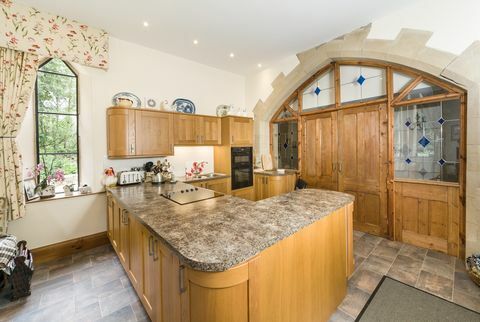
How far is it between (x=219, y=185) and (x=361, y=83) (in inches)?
117

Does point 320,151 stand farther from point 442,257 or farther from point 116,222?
point 116,222

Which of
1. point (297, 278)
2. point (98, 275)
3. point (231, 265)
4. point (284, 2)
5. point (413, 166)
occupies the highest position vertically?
point (284, 2)

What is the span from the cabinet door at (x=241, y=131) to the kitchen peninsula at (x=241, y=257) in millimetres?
2280

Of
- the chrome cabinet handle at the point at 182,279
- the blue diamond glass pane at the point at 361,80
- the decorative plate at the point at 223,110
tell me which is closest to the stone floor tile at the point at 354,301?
the chrome cabinet handle at the point at 182,279

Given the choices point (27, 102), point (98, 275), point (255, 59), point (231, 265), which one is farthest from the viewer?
point (255, 59)

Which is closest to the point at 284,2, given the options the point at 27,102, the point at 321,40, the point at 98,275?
the point at 321,40

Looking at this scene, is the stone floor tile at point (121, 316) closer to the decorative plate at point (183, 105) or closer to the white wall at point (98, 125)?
the white wall at point (98, 125)

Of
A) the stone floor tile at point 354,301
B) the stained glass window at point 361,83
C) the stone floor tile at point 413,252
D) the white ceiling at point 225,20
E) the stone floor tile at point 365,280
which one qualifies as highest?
the white ceiling at point 225,20

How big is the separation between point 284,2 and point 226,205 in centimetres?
249

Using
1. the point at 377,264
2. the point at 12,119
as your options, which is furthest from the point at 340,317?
the point at 12,119

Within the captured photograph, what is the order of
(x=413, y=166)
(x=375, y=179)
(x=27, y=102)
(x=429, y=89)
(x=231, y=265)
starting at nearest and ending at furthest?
(x=231, y=265), (x=27, y=102), (x=429, y=89), (x=413, y=166), (x=375, y=179)

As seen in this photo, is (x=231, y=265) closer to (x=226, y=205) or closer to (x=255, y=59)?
(x=226, y=205)

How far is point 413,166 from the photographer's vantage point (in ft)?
9.68

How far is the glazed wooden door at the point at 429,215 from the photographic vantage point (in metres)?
2.62
